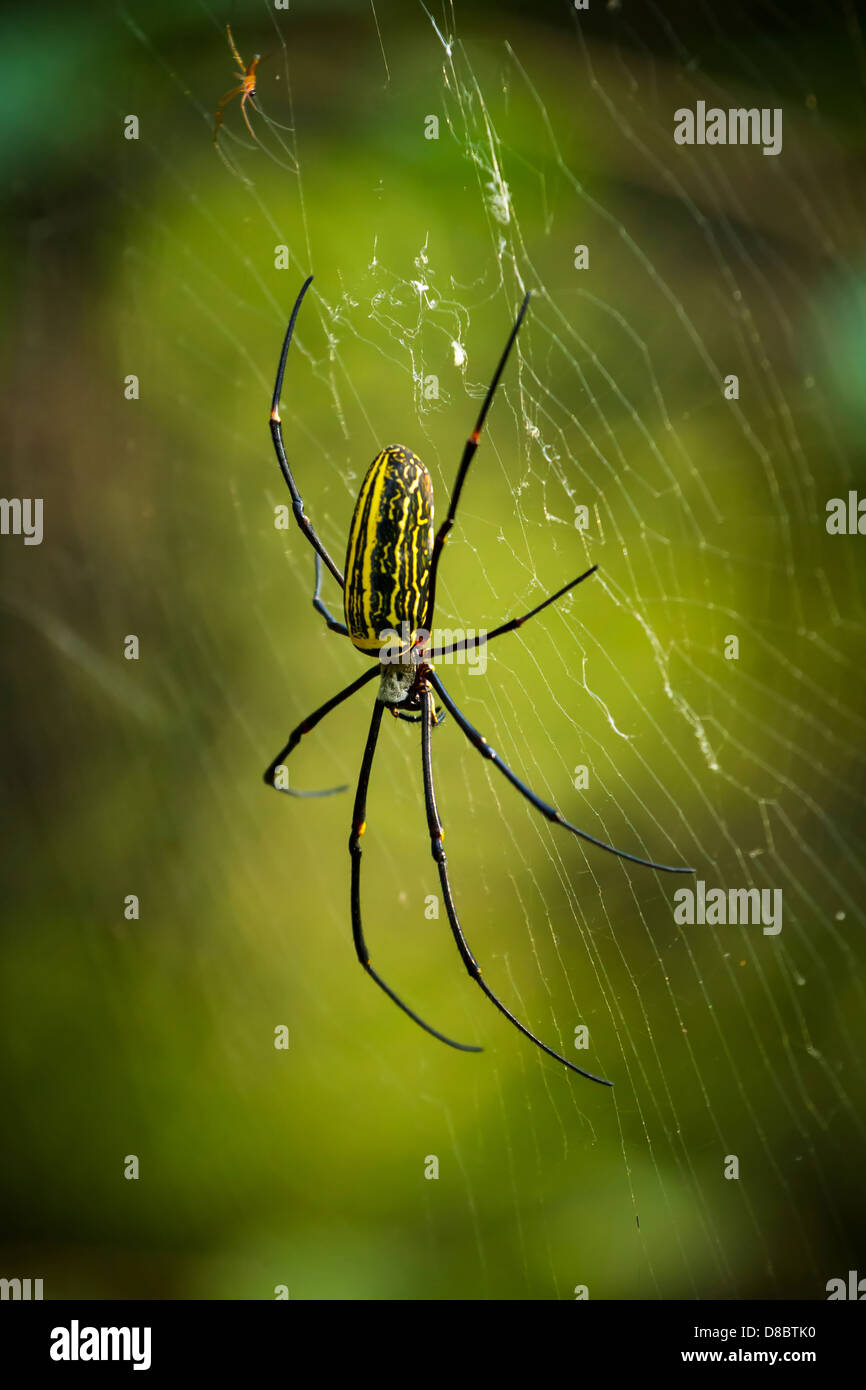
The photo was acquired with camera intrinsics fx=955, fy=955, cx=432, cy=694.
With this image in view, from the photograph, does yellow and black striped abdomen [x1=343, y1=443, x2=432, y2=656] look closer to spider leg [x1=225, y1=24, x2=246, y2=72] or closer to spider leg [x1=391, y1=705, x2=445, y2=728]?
spider leg [x1=391, y1=705, x2=445, y2=728]

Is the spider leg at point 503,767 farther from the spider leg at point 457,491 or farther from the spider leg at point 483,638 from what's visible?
the spider leg at point 457,491

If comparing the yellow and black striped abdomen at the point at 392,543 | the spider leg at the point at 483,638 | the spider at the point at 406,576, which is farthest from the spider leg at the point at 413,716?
the yellow and black striped abdomen at the point at 392,543

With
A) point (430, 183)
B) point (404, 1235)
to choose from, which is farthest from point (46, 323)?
point (404, 1235)

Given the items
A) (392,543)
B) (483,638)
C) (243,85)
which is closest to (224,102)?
(243,85)

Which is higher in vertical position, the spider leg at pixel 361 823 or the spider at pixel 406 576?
the spider at pixel 406 576

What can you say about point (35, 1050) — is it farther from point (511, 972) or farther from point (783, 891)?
point (783, 891)

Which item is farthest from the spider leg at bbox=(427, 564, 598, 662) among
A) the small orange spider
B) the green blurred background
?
the small orange spider
